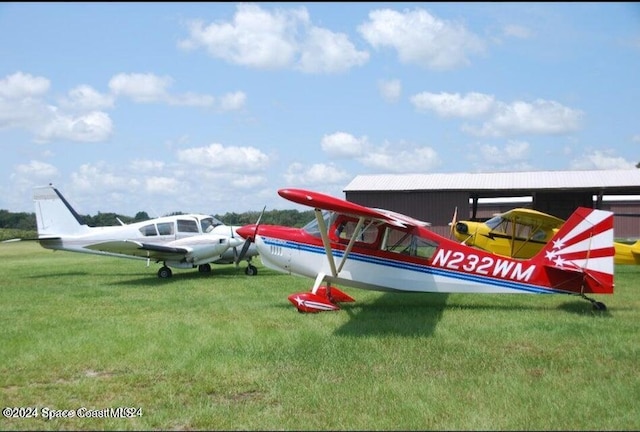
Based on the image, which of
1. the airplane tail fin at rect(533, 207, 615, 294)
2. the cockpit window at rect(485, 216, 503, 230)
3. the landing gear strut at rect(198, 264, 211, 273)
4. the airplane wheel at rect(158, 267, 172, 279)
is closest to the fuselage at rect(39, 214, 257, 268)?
the airplane wheel at rect(158, 267, 172, 279)

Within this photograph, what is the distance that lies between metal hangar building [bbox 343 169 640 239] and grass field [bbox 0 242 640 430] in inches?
891

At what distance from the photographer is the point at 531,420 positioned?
186 inches

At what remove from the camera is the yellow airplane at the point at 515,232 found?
640 inches

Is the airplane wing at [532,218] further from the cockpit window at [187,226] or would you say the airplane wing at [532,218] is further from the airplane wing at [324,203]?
the cockpit window at [187,226]

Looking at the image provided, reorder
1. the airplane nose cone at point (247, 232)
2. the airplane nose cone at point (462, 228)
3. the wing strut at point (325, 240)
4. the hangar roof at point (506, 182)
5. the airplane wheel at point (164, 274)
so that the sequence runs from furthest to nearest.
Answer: the hangar roof at point (506, 182) → the airplane nose cone at point (462, 228) → the airplane wheel at point (164, 274) → the airplane nose cone at point (247, 232) → the wing strut at point (325, 240)

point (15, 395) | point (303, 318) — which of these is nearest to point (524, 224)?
point (303, 318)

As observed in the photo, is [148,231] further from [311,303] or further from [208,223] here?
[311,303]

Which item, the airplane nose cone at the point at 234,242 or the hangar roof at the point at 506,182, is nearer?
the airplane nose cone at the point at 234,242

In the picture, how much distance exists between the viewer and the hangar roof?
106 feet

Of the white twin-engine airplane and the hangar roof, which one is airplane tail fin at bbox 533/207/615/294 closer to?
the white twin-engine airplane

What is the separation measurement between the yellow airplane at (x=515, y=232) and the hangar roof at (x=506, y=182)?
15.6m

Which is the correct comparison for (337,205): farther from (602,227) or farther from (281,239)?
(602,227)

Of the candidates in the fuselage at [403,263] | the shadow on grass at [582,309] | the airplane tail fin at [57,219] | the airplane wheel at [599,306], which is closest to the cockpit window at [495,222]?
the shadow on grass at [582,309]

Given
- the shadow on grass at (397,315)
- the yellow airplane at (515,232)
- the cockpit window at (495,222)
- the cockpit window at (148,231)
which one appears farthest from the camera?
the cockpit window at (148,231)
